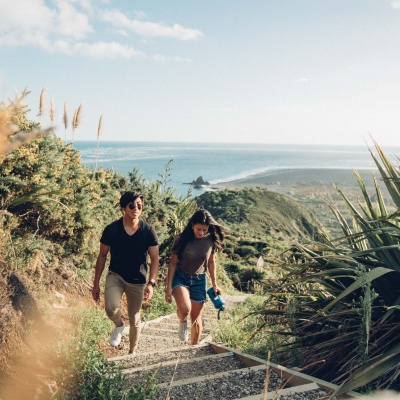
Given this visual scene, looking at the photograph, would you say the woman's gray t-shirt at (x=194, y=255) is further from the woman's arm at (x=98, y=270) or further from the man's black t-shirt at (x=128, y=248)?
the woman's arm at (x=98, y=270)

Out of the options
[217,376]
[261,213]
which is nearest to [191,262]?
[217,376]

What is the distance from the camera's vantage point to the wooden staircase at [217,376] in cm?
328

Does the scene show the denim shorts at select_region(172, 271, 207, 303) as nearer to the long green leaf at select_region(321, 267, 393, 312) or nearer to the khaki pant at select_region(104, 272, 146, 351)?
the khaki pant at select_region(104, 272, 146, 351)

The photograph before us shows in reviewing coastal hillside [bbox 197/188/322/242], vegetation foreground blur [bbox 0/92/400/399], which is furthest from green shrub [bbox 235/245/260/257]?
vegetation foreground blur [bbox 0/92/400/399]

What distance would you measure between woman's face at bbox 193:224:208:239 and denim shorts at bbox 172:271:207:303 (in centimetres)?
47

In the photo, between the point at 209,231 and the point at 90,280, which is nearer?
the point at 209,231

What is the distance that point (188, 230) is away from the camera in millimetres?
4891

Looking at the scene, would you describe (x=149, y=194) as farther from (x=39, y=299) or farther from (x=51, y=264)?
(x=39, y=299)

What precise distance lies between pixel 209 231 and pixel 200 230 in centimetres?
19

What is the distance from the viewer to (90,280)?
→ 6.94m

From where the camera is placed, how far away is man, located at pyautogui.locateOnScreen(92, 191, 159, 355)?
14.4 feet

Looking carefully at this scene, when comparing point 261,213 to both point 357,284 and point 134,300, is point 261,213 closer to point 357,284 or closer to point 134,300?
point 134,300

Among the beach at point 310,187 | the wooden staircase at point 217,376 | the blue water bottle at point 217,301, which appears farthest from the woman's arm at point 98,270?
the beach at point 310,187

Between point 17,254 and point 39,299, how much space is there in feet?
2.17
